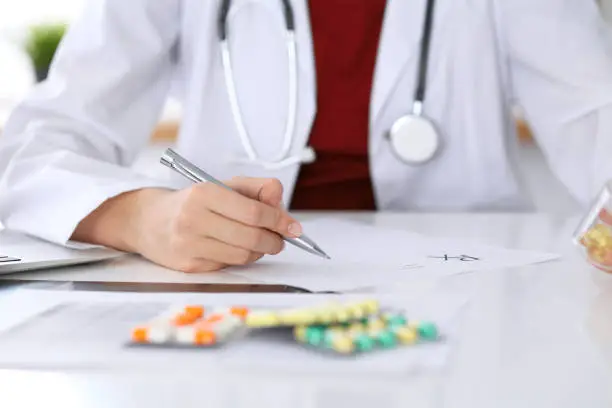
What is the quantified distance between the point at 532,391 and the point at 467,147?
82cm

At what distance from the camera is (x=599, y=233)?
2.59ft

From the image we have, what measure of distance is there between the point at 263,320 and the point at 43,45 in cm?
218

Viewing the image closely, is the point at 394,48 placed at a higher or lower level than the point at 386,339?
higher

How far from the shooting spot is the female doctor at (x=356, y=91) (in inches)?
47.0

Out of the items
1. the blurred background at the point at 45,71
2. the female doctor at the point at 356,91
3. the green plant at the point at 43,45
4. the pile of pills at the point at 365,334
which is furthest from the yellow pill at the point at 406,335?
the green plant at the point at 43,45

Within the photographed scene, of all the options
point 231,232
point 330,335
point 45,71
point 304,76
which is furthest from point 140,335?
point 45,71

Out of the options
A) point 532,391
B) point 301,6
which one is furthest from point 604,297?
Result: point 301,6

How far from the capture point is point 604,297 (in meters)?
0.72

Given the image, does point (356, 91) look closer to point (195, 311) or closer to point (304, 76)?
point (304, 76)

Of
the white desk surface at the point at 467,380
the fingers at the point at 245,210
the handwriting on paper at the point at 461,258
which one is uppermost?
the fingers at the point at 245,210

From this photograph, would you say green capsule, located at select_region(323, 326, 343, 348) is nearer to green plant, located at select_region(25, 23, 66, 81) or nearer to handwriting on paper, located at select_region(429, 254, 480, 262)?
handwriting on paper, located at select_region(429, 254, 480, 262)

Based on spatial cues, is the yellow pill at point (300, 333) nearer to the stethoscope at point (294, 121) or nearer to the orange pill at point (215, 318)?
the orange pill at point (215, 318)

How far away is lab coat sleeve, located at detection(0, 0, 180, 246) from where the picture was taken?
931 mm

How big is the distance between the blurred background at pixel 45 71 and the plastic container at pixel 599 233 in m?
1.41
